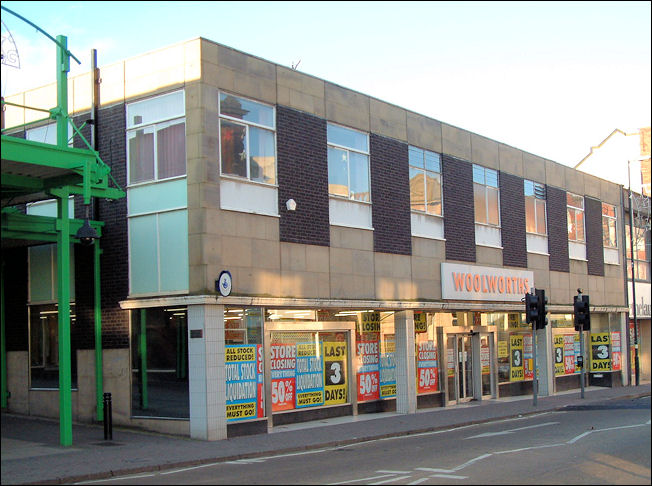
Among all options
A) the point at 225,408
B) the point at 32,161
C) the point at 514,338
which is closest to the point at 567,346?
the point at 514,338

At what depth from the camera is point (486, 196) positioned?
2883cm

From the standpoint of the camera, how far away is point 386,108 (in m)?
24.4

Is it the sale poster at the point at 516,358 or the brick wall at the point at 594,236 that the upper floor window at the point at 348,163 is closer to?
the sale poster at the point at 516,358

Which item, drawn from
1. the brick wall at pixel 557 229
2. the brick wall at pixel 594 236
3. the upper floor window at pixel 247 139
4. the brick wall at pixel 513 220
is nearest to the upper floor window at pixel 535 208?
the brick wall at pixel 557 229

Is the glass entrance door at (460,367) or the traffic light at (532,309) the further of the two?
the glass entrance door at (460,367)

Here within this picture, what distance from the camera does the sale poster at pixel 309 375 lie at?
21.1m

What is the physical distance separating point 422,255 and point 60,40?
12499 millimetres

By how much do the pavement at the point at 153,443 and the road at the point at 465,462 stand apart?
447 mm

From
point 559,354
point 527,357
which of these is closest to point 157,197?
point 527,357

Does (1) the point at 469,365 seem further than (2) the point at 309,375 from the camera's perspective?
Yes

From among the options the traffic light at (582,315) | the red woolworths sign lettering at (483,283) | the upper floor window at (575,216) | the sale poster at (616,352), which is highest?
the upper floor window at (575,216)

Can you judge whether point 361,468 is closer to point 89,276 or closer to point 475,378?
point 89,276

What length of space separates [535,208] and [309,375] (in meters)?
14.3

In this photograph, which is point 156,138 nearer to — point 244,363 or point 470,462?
point 244,363
